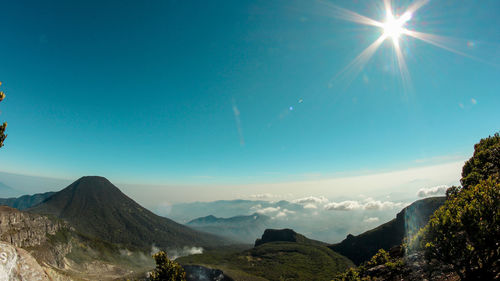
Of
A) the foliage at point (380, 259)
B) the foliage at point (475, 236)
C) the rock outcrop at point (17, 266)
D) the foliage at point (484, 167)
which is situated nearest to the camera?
the foliage at point (475, 236)

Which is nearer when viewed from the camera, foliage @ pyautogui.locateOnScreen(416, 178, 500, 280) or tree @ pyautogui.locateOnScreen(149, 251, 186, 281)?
foliage @ pyautogui.locateOnScreen(416, 178, 500, 280)

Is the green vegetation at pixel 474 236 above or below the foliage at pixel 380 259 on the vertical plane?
above

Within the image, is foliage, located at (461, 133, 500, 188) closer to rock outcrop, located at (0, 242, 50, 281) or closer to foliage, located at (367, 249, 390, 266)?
foliage, located at (367, 249, 390, 266)

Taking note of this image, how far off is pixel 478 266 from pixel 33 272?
59885 millimetres

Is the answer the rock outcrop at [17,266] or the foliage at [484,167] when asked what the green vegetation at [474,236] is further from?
the rock outcrop at [17,266]

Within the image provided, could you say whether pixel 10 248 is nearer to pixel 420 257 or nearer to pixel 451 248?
pixel 451 248

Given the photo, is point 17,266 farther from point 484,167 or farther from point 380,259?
point 484,167

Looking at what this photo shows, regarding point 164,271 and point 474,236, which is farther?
point 164,271

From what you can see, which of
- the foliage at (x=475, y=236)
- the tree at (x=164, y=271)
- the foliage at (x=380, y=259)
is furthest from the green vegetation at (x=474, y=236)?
Result: the tree at (x=164, y=271)

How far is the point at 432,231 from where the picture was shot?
25.4m

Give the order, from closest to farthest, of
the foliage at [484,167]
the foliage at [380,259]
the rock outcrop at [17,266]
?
the rock outcrop at [17,266], the foliage at [484,167], the foliage at [380,259]

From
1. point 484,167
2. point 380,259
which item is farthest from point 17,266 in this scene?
point 484,167

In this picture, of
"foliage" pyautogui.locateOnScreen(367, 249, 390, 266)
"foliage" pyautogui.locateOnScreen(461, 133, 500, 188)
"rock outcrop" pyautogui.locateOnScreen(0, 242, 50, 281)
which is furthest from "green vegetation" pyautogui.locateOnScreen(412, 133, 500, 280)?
"rock outcrop" pyautogui.locateOnScreen(0, 242, 50, 281)

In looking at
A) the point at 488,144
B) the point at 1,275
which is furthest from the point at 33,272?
the point at 488,144
